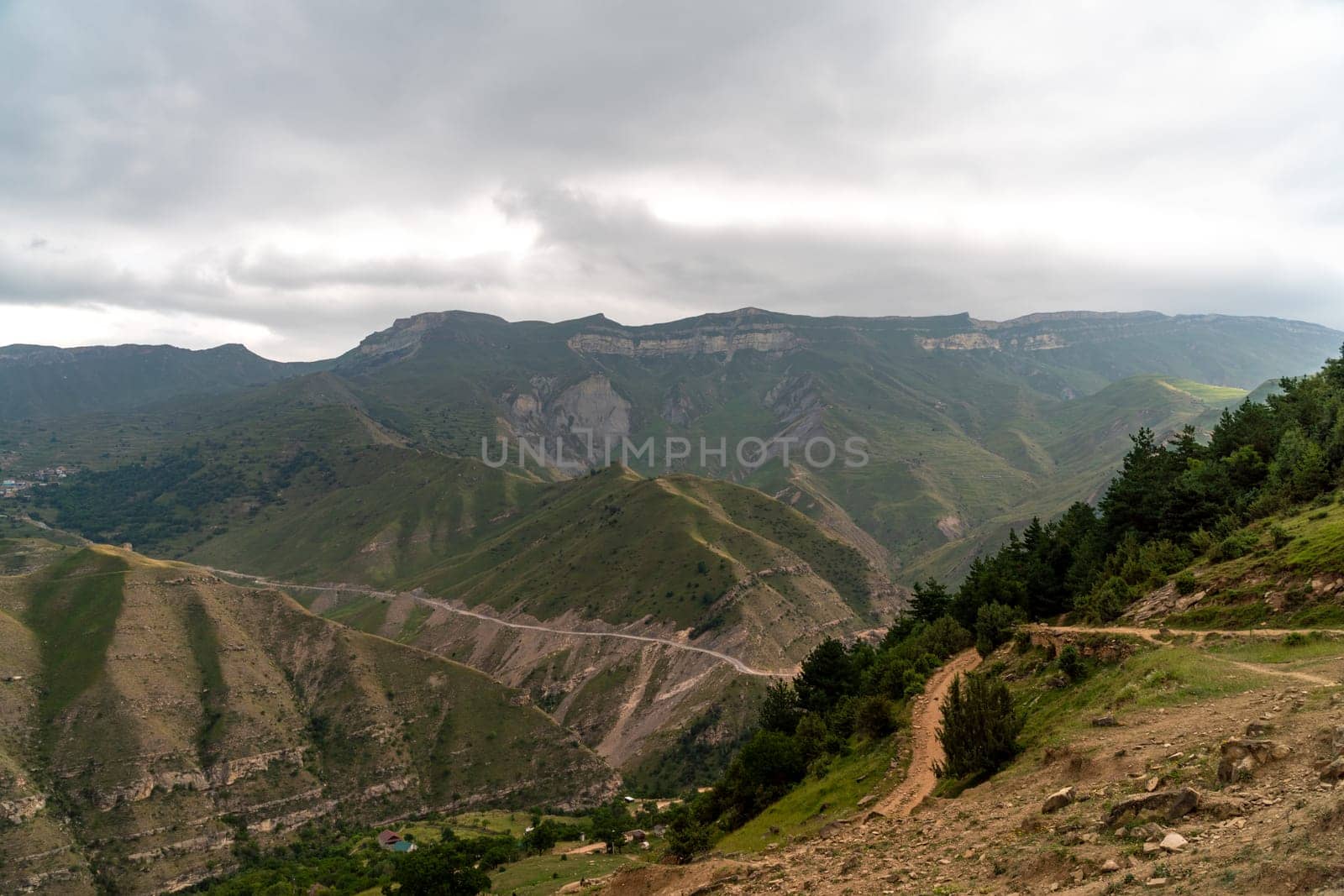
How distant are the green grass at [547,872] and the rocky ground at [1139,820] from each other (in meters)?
40.7

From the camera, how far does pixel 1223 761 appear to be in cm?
1961

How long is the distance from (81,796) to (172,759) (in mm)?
11177

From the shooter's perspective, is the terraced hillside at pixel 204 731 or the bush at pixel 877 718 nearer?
the bush at pixel 877 718

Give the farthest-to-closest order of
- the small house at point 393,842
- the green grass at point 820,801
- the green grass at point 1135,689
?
the small house at point 393,842 < the green grass at point 820,801 < the green grass at point 1135,689

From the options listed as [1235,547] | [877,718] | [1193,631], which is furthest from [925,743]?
[1235,547]

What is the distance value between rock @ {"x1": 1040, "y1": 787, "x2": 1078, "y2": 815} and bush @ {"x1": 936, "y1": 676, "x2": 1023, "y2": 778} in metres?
8.13

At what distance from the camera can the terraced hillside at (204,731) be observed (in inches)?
3984

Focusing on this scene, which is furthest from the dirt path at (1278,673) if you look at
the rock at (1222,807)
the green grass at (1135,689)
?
the rock at (1222,807)

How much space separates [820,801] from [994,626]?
20152 millimetres

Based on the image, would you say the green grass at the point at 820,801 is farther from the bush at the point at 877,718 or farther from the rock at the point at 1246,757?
the rock at the point at 1246,757

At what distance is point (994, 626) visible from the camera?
171 feet

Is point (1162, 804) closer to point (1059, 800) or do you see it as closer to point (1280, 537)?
point (1059, 800)

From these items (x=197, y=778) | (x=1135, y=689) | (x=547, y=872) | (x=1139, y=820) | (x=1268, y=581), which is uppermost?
(x=1268, y=581)

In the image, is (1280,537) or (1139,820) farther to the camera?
(1280,537)
